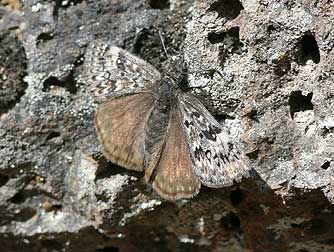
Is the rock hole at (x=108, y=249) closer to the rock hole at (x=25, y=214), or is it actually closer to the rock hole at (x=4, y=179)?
the rock hole at (x=25, y=214)

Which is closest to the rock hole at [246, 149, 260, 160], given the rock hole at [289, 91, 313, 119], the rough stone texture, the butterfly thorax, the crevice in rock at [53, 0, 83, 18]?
the rough stone texture

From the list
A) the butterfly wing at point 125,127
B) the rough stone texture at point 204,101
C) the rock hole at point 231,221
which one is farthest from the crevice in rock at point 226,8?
the rock hole at point 231,221

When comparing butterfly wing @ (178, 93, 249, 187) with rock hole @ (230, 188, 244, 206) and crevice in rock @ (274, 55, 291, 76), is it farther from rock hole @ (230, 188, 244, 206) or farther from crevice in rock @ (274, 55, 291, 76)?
crevice in rock @ (274, 55, 291, 76)

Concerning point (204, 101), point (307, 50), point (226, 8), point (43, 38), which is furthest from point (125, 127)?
point (307, 50)

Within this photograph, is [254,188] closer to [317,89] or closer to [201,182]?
[201,182]

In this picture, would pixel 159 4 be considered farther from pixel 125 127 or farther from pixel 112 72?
pixel 125 127

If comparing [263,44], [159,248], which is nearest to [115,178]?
[159,248]
